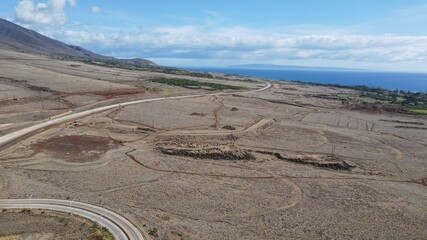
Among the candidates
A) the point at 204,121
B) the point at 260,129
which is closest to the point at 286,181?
the point at 260,129

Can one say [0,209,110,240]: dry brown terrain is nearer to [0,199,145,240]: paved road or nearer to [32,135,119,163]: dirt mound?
[0,199,145,240]: paved road

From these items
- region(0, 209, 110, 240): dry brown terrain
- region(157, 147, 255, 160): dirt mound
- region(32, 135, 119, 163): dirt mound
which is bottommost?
region(0, 209, 110, 240): dry brown terrain

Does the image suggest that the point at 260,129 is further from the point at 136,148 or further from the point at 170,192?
the point at 170,192

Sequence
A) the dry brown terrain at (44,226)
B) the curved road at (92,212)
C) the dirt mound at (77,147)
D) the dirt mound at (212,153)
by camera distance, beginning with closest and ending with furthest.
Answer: the dry brown terrain at (44,226) < the curved road at (92,212) < the dirt mound at (77,147) < the dirt mound at (212,153)

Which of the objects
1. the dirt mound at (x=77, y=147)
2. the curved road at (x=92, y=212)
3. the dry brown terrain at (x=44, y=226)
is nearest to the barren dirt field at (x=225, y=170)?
the dirt mound at (x=77, y=147)

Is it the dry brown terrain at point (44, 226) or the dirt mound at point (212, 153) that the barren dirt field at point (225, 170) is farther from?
the dry brown terrain at point (44, 226)

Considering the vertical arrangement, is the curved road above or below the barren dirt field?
below

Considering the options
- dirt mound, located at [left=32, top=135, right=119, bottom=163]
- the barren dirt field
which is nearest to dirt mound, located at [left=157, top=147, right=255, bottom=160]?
the barren dirt field

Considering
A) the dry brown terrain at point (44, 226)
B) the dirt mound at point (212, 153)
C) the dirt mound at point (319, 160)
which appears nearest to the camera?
the dry brown terrain at point (44, 226)

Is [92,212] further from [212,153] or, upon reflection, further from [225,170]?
[212,153]
